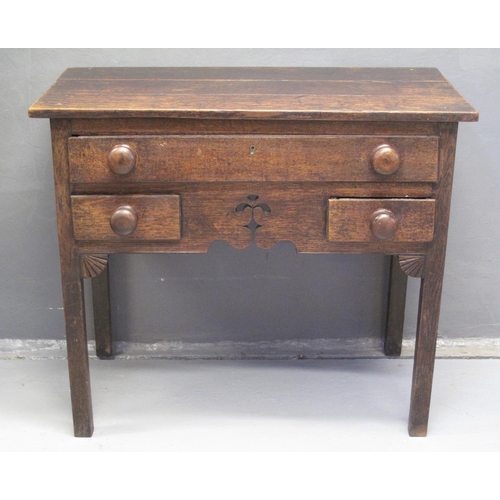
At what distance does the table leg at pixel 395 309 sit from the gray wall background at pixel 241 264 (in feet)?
0.20

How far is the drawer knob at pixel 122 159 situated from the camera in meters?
2.01

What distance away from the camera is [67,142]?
6.64 feet

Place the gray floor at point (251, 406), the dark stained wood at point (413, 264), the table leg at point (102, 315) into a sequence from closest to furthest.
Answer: the dark stained wood at point (413, 264) < the gray floor at point (251, 406) < the table leg at point (102, 315)

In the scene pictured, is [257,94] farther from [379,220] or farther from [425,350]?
[425,350]

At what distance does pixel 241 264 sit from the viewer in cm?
273

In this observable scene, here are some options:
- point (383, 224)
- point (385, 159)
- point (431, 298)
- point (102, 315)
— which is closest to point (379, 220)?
point (383, 224)

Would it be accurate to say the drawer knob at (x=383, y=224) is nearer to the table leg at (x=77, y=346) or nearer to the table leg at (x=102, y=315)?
the table leg at (x=77, y=346)

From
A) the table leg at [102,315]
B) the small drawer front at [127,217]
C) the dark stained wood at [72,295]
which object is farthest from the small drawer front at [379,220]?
the table leg at [102,315]

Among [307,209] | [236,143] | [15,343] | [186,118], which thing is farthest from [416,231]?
[15,343]

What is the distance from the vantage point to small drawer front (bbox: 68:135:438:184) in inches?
79.7

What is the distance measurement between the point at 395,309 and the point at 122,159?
118cm

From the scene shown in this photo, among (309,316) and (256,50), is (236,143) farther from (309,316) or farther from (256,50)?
(309,316)

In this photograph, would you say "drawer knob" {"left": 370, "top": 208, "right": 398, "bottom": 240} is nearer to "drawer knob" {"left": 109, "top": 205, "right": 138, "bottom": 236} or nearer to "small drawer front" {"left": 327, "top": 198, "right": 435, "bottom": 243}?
"small drawer front" {"left": 327, "top": 198, "right": 435, "bottom": 243}

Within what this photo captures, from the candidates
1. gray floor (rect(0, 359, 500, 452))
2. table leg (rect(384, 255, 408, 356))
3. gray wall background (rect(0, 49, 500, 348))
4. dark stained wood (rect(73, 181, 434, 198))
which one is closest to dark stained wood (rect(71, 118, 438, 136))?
dark stained wood (rect(73, 181, 434, 198))
